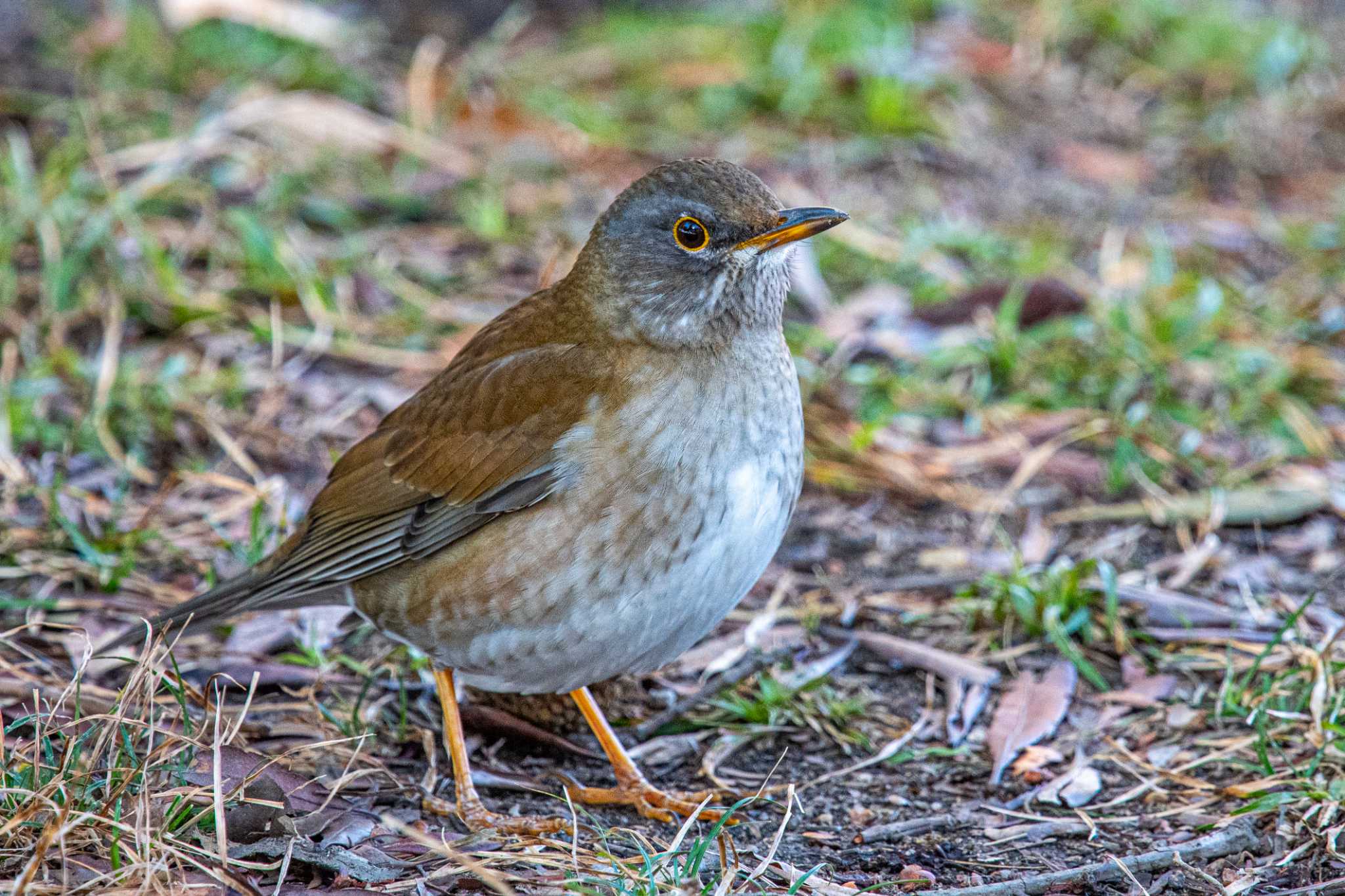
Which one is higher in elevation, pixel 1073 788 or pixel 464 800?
pixel 464 800

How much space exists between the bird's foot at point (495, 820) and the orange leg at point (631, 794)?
0.18 metres

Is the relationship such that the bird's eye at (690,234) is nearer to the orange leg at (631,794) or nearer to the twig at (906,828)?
the orange leg at (631,794)

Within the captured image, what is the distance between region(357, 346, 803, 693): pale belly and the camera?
12.7ft

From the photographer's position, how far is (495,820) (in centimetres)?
390

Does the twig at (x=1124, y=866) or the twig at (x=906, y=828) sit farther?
→ the twig at (x=906, y=828)

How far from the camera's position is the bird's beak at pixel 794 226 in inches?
156

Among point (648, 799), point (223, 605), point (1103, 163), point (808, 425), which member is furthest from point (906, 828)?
point (1103, 163)

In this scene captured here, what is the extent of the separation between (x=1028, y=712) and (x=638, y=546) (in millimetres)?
1434

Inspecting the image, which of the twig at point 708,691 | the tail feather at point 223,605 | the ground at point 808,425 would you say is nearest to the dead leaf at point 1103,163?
the ground at point 808,425

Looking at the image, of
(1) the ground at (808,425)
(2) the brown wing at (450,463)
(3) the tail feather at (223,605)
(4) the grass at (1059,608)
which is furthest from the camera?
(4) the grass at (1059,608)

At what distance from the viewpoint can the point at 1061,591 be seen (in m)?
4.86

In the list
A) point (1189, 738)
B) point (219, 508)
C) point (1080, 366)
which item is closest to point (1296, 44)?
point (1080, 366)

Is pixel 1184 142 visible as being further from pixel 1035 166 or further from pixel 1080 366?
pixel 1080 366

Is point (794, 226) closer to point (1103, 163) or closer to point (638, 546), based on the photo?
point (638, 546)
